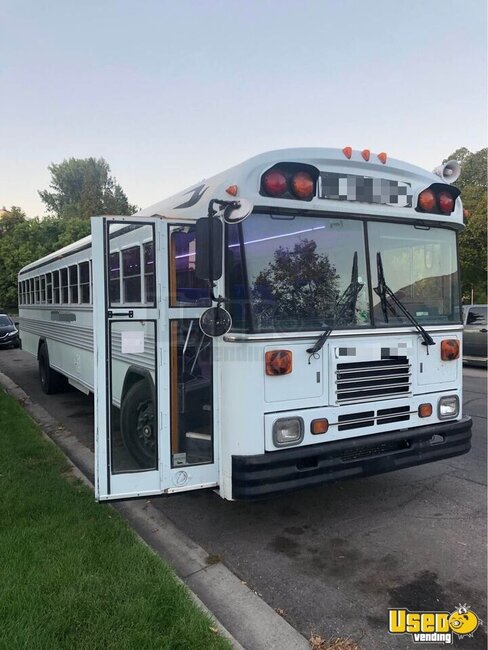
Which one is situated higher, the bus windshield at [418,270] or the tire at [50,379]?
the bus windshield at [418,270]

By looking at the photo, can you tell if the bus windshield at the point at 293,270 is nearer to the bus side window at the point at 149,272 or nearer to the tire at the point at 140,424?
the bus side window at the point at 149,272

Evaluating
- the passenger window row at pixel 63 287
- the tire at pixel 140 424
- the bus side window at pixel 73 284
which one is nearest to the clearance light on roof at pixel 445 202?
the tire at pixel 140 424

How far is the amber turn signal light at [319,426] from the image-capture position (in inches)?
138

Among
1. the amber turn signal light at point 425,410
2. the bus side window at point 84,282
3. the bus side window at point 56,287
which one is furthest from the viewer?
the bus side window at point 56,287

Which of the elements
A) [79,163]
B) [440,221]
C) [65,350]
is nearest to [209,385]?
[440,221]

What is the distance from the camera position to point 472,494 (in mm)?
4586

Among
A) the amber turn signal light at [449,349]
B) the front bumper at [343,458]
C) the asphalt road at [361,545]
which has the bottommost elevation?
the asphalt road at [361,545]

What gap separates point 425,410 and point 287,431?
1315 mm

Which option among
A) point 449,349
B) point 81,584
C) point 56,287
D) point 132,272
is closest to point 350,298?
point 449,349

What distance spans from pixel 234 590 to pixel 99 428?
4.55 ft

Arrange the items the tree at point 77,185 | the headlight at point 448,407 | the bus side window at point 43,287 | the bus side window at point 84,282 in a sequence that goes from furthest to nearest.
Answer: the tree at point 77,185 → the bus side window at point 43,287 → the bus side window at point 84,282 → the headlight at point 448,407

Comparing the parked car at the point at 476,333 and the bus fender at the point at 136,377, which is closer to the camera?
the bus fender at the point at 136,377

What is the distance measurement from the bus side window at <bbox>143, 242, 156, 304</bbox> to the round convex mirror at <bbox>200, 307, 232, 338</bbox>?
0.49m

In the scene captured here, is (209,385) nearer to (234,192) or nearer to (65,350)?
(234,192)
